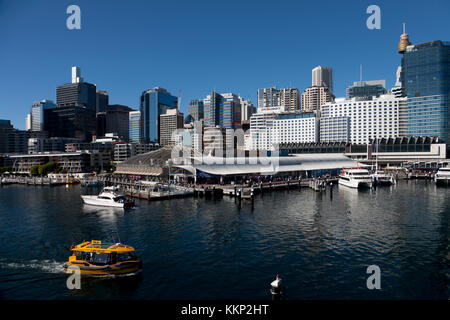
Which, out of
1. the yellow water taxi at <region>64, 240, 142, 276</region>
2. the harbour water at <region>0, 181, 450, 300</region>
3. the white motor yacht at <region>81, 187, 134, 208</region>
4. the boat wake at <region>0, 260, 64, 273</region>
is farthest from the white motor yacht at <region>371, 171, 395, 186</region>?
the boat wake at <region>0, 260, 64, 273</region>

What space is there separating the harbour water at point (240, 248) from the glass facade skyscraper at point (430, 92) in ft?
400

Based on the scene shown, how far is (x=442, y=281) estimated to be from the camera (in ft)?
83.9

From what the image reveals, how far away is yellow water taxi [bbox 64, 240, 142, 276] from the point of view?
1089 inches

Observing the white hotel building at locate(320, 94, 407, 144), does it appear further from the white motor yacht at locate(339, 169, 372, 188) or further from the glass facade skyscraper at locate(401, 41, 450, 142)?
the white motor yacht at locate(339, 169, 372, 188)

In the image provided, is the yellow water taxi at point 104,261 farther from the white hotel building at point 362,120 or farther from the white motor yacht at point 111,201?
the white hotel building at point 362,120

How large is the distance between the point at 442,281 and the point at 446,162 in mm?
130205

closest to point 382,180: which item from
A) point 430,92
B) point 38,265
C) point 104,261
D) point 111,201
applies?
point 111,201

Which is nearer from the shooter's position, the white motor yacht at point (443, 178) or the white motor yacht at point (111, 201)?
the white motor yacht at point (111, 201)

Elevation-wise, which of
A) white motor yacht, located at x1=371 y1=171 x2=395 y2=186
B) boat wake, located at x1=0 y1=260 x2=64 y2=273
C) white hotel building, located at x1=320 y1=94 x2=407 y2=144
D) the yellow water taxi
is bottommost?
boat wake, located at x1=0 y1=260 x2=64 y2=273

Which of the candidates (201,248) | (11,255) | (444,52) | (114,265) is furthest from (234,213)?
(444,52)

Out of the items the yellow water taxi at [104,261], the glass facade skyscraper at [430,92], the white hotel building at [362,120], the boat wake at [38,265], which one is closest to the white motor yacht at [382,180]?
the white hotel building at [362,120]

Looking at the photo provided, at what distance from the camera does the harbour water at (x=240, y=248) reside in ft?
81.7

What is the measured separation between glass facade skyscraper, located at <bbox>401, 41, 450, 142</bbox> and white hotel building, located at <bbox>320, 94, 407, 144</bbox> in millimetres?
6516
